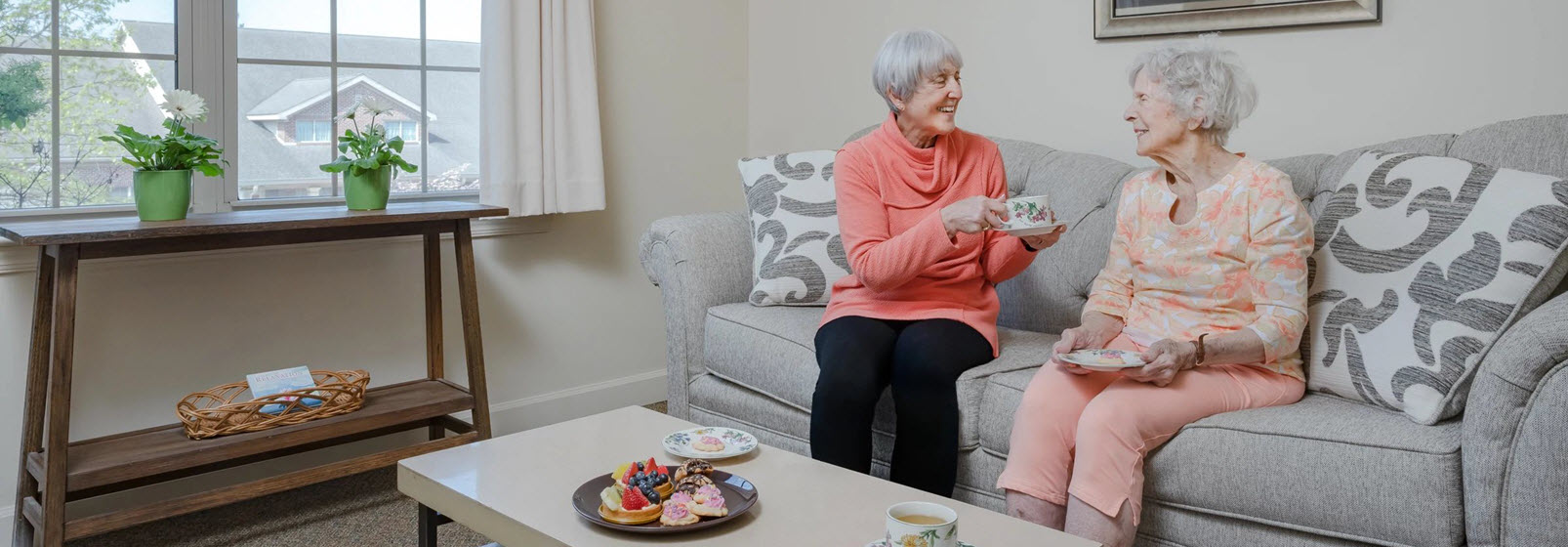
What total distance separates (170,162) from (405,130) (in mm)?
824

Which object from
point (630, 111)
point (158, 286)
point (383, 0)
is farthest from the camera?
point (630, 111)

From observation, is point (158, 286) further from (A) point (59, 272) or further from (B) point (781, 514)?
(B) point (781, 514)

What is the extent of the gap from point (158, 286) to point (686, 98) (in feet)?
5.74

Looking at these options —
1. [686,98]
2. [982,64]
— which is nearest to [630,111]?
[686,98]

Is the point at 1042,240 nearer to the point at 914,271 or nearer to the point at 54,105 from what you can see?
the point at 914,271

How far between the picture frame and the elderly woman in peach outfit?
694mm

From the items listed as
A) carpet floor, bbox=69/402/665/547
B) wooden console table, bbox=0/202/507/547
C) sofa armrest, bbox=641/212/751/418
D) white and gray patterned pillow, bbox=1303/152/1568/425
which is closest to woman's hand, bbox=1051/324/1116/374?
white and gray patterned pillow, bbox=1303/152/1568/425

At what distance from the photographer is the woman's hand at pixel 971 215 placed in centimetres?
207

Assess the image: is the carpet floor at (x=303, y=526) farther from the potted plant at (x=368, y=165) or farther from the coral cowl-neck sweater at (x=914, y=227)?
the coral cowl-neck sweater at (x=914, y=227)

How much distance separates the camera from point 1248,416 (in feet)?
6.17

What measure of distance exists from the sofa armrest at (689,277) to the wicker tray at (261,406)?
745 millimetres

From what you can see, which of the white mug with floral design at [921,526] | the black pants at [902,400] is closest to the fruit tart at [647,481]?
the white mug with floral design at [921,526]

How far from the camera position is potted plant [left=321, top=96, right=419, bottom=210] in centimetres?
273

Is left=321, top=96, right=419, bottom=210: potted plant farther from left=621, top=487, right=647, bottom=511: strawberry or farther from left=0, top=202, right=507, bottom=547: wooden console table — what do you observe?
left=621, top=487, right=647, bottom=511: strawberry
